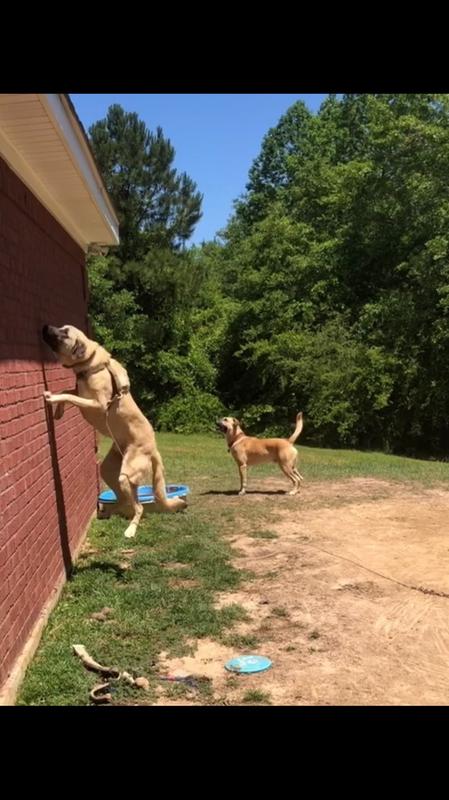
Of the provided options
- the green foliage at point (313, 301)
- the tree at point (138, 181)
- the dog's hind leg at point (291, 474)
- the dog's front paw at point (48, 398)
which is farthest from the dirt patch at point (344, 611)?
the tree at point (138, 181)

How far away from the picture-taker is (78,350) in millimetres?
6047

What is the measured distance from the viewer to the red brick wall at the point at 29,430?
4312 millimetres

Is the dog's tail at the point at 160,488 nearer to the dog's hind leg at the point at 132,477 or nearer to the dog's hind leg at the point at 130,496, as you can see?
the dog's hind leg at the point at 132,477

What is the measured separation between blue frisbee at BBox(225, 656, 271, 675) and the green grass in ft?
0.86

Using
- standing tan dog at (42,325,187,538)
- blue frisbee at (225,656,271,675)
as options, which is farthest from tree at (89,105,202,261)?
blue frisbee at (225,656,271,675)

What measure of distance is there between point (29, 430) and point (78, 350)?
1.12 metres

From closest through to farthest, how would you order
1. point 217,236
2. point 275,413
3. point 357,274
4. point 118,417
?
point 118,417 → point 275,413 → point 357,274 → point 217,236

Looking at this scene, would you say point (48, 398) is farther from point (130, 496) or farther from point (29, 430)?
point (130, 496)

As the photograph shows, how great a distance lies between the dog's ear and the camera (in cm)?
600

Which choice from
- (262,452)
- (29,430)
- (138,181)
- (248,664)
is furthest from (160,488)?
(138,181)

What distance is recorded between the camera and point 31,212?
556 cm

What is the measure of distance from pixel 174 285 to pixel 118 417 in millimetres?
20061
